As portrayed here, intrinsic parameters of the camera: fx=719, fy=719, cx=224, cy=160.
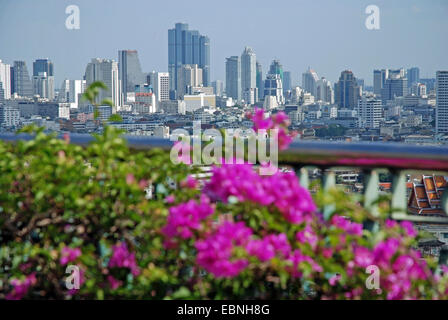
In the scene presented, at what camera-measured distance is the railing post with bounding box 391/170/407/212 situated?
157 cm

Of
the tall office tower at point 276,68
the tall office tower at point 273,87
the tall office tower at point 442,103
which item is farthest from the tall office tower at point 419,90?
the tall office tower at point 276,68

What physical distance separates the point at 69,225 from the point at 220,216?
36 centimetres

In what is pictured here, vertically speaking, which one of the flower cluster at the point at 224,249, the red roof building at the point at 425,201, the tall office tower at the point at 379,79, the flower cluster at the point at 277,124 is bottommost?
the red roof building at the point at 425,201

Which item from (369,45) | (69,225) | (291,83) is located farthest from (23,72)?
(69,225)

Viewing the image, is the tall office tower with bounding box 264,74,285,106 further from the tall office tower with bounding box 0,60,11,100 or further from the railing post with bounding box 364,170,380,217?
the railing post with bounding box 364,170,380,217

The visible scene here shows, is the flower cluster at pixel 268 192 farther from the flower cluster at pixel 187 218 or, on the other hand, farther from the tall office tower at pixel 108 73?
the tall office tower at pixel 108 73

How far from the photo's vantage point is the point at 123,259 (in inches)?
58.5

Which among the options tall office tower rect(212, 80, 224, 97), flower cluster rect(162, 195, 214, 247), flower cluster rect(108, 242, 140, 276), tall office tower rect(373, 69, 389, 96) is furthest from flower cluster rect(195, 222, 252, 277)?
tall office tower rect(212, 80, 224, 97)

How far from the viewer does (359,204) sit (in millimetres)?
1547

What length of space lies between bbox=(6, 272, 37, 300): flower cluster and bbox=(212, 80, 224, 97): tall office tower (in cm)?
13533

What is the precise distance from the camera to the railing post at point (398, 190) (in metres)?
1.57

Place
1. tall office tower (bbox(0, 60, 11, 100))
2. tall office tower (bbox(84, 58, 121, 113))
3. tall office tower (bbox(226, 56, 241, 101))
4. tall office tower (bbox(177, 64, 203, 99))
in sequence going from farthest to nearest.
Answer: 1. tall office tower (bbox(226, 56, 241, 101))
2. tall office tower (bbox(177, 64, 203, 99))
3. tall office tower (bbox(0, 60, 11, 100))
4. tall office tower (bbox(84, 58, 121, 113))

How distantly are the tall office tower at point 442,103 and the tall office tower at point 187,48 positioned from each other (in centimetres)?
6371

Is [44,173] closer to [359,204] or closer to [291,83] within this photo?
[359,204]
